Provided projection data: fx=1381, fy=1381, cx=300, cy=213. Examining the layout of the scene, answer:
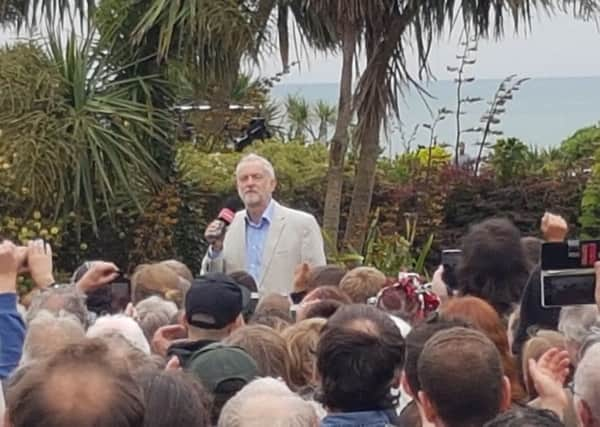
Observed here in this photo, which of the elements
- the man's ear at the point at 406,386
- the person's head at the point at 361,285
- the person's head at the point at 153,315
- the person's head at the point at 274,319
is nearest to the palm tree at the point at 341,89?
the person's head at the point at 361,285

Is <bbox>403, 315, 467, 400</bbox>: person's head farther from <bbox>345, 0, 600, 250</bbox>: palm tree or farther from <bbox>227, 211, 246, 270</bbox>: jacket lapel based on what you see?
<bbox>345, 0, 600, 250</bbox>: palm tree

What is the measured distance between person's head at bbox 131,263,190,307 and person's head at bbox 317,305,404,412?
6.41 ft

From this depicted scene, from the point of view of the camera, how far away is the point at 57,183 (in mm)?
11609

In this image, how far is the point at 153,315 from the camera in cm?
527

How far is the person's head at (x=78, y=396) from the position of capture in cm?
274

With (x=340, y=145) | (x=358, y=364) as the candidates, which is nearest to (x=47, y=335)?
(x=358, y=364)

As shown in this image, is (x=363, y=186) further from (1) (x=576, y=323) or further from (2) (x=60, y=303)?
(1) (x=576, y=323)

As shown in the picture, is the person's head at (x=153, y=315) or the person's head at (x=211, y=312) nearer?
the person's head at (x=211, y=312)

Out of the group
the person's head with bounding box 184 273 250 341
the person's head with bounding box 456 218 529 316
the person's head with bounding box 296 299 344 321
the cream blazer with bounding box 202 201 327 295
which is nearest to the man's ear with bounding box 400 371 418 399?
the person's head with bounding box 184 273 250 341

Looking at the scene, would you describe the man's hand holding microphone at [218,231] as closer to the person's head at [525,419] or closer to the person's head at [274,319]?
the person's head at [274,319]

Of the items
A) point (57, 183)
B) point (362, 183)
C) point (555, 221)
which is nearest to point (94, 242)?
point (57, 183)

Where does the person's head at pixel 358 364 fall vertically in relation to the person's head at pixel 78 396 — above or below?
below

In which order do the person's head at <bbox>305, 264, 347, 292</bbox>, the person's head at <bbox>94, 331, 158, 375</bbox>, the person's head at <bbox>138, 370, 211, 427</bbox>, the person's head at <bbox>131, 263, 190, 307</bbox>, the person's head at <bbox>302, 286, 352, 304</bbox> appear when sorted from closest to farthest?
1. the person's head at <bbox>138, 370, 211, 427</bbox>
2. the person's head at <bbox>94, 331, 158, 375</bbox>
3. the person's head at <bbox>302, 286, 352, 304</bbox>
4. the person's head at <bbox>131, 263, 190, 307</bbox>
5. the person's head at <bbox>305, 264, 347, 292</bbox>

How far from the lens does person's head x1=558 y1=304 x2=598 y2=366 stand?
4344 mm
